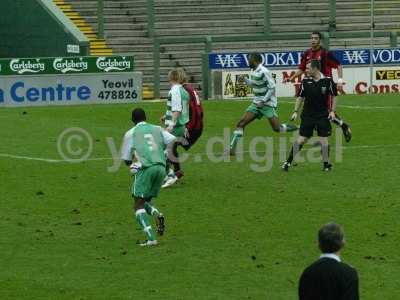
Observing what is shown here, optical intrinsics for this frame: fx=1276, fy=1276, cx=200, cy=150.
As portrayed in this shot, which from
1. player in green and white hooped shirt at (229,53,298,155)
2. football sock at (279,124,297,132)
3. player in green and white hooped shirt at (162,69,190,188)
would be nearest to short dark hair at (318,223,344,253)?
player in green and white hooped shirt at (162,69,190,188)

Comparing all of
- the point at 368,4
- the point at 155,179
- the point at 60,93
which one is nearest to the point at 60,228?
the point at 155,179

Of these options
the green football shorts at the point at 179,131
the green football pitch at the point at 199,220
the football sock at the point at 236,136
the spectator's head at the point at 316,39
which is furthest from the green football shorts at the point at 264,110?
the green football shorts at the point at 179,131

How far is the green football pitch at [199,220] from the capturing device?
15.1 metres

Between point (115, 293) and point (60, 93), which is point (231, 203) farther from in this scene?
point (60, 93)

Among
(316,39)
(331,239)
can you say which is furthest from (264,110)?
(331,239)

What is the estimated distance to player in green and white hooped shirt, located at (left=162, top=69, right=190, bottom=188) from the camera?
21688 mm

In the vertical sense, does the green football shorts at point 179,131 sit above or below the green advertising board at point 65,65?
below

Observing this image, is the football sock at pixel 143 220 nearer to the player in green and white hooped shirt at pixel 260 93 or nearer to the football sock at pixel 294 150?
the football sock at pixel 294 150

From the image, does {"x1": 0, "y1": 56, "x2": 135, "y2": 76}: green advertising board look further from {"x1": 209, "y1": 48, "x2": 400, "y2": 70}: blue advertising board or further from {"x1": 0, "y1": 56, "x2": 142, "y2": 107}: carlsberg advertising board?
{"x1": 209, "y1": 48, "x2": 400, "y2": 70}: blue advertising board

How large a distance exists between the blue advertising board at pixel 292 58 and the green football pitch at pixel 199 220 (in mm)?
12044

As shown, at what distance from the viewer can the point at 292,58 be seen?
43500mm

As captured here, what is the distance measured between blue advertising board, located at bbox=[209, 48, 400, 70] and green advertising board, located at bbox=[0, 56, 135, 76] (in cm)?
388

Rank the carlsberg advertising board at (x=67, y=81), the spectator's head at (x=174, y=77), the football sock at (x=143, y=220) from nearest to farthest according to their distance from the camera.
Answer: the football sock at (x=143, y=220)
the spectator's head at (x=174, y=77)
the carlsberg advertising board at (x=67, y=81)

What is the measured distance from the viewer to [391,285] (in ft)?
48.7
